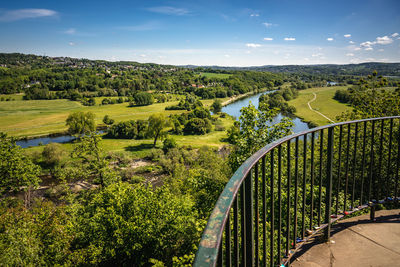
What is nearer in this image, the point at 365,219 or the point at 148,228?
the point at 365,219

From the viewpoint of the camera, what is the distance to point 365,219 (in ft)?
12.3

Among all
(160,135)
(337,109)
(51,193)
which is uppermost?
(337,109)

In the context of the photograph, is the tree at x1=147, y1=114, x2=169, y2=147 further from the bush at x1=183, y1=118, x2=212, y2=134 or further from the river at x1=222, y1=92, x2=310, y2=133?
the river at x1=222, y1=92, x2=310, y2=133

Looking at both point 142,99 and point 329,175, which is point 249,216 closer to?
point 329,175

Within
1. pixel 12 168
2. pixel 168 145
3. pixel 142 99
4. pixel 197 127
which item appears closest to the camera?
pixel 12 168

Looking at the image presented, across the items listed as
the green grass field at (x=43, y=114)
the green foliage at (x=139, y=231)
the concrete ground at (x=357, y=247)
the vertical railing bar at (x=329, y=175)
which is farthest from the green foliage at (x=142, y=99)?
the vertical railing bar at (x=329, y=175)

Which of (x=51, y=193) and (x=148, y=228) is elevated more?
(x=148, y=228)

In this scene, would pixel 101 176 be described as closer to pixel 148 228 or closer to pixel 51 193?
pixel 148 228

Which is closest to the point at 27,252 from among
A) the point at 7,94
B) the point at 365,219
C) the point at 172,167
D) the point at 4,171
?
the point at 365,219

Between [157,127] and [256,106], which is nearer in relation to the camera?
[157,127]

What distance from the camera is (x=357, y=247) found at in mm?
3078

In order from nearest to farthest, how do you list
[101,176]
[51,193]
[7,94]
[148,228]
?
[148,228] < [101,176] < [51,193] < [7,94]

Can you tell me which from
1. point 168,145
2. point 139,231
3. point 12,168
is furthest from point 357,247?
point 168,145

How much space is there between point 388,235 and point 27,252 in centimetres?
1201
